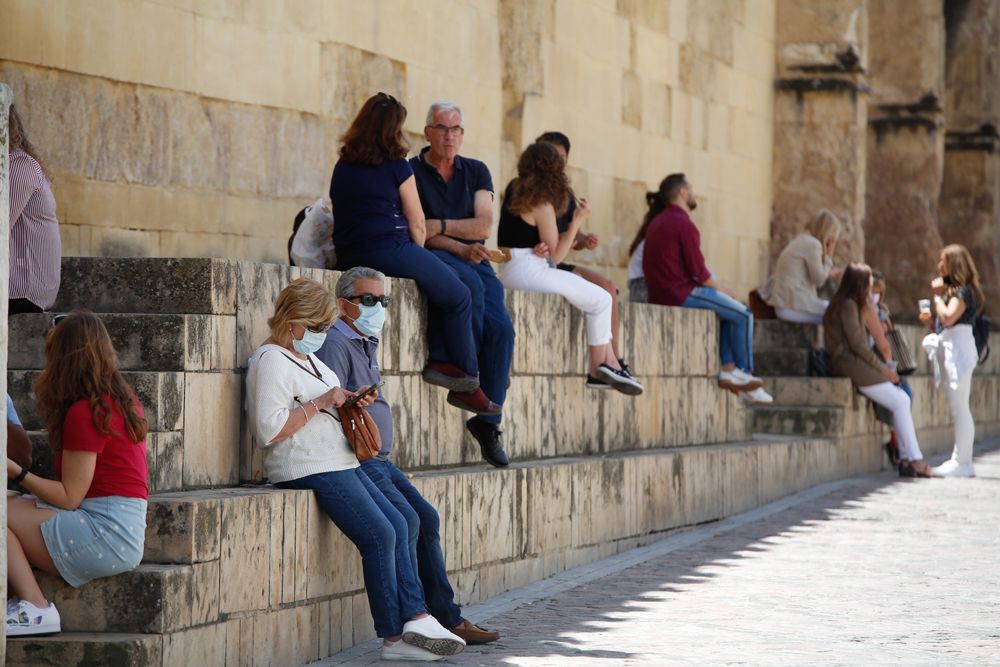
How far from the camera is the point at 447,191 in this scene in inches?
356

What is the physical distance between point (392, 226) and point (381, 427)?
3.99ft

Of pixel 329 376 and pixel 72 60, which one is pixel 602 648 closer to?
pixel 329 376

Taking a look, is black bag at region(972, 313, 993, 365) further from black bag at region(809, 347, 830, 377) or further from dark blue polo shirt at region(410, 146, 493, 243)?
dark blue polo shirt at region(410, 146, 493, 243)

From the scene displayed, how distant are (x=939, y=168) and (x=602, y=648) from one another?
1867 centimetres

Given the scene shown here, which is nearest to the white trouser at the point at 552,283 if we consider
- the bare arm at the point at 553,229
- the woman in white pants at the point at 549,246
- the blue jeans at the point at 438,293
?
the woman in white pants at the point at 549,246

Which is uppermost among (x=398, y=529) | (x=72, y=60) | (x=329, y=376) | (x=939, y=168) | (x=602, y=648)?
(x=939, y=168)

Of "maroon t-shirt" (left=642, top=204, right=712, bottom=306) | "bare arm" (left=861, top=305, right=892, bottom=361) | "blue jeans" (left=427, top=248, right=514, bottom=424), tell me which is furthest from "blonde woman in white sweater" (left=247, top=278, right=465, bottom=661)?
"bare arm" (left=861, top=305, right=892, bottom=361)

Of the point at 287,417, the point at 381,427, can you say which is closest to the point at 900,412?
the point at 381,427

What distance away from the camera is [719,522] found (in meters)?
12.1

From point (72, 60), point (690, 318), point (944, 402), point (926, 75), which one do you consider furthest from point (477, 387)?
point (926, 75)

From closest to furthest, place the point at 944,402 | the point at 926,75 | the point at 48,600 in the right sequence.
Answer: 1. the point at 48,600
2. the point at 944,402
3. the point at 926,75

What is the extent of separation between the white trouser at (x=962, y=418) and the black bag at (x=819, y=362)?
107 cm

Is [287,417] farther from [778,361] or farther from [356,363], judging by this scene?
[778,361]

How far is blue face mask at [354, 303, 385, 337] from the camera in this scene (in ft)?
24.3
